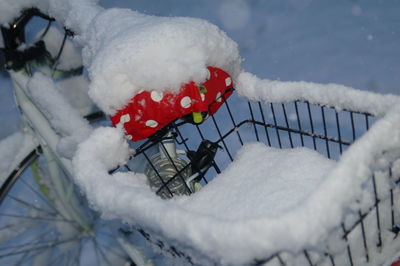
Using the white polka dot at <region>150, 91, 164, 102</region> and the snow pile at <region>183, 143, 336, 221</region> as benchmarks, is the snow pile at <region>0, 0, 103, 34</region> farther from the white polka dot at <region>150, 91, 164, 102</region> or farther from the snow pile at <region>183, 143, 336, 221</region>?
the snow pile at <region>183, 143, 336, 221</region>

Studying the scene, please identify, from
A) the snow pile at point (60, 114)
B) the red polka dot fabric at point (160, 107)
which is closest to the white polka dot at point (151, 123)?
the red polka dot fabric at point (160, 107)

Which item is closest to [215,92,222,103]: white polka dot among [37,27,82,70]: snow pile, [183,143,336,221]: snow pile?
[183,143,336,221]: snow pile

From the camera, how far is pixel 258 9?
301 cm

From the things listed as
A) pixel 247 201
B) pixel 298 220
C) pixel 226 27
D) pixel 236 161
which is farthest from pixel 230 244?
pixel 226 27

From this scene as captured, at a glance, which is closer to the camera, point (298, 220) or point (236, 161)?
point (298, 220)

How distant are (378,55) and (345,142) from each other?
1.72 m

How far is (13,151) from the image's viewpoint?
6.09 feet

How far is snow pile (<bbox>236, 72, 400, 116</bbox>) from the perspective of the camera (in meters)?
0.89

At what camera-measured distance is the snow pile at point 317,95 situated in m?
0.89

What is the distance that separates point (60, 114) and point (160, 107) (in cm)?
53

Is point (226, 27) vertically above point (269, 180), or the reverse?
point (269, 180)

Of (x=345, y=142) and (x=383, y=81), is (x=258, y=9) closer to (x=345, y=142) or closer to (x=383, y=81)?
(x=383, y=81)

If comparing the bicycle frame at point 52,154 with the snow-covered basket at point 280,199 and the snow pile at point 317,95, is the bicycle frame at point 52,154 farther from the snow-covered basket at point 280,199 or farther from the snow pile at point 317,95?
the snow pile at point 317,95

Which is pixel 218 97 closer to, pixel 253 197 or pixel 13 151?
pixel 253 197
